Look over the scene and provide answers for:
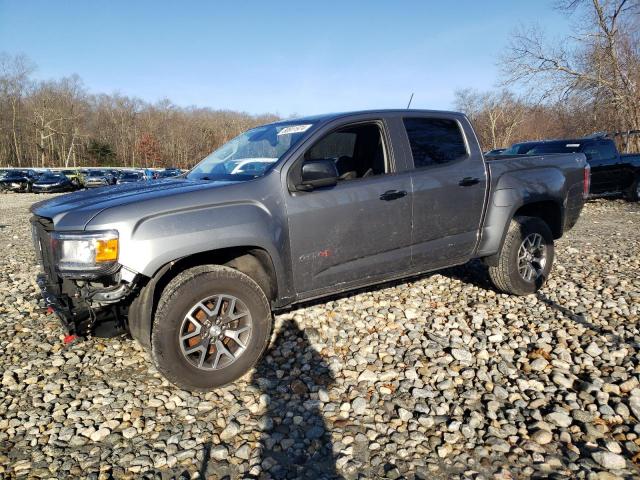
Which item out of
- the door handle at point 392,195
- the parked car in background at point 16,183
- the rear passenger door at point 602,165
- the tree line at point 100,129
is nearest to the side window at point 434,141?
the door handle at point 392,195

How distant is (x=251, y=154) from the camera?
3.81m

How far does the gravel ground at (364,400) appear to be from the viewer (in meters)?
2.35

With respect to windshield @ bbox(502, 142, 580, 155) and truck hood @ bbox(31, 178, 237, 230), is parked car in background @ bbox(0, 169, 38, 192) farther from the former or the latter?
truck hood @ bbox(31, 178, 237, 230)

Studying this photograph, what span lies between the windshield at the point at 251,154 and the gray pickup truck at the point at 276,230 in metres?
0.02

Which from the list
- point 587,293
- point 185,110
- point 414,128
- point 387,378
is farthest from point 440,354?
point 185,110

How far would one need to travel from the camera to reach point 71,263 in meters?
2.71

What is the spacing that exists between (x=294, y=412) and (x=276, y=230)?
126 centimetres

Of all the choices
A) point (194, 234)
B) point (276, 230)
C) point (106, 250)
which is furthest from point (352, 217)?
point (106, 250)

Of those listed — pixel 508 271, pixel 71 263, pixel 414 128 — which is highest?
pixel 414 128

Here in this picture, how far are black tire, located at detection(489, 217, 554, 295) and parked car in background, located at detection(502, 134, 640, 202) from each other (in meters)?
7.71

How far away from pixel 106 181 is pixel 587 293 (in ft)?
113

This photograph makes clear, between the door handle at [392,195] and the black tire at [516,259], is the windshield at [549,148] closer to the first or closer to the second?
the black tire at [516,259]

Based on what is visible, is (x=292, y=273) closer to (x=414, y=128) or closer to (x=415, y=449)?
(x=415, y=449)

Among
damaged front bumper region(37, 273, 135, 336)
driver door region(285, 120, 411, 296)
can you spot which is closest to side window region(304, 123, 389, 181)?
driver door region(285, 120, 411, 296)
